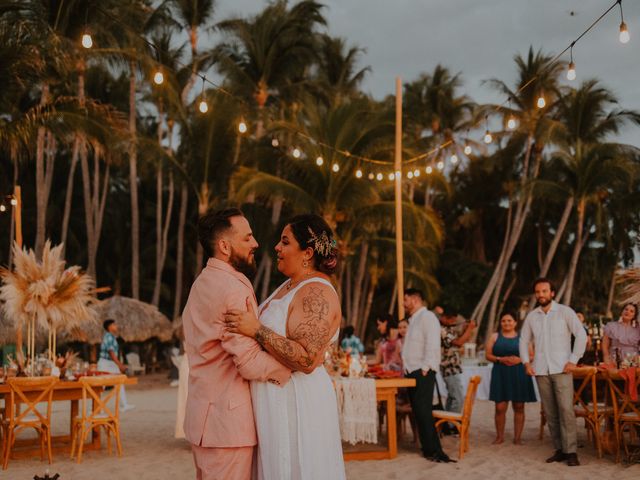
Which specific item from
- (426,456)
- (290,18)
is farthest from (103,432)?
(290,18)

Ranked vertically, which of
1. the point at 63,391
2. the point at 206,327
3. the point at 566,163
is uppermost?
the point at 566,163

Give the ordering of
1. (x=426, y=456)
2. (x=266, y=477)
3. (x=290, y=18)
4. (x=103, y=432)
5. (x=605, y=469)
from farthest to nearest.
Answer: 1. (x=290, y=18)
2. (x=103, y=432)
3. (x=426, y=456)
4. (x=605, y=469)
5. (x=266, y=477)

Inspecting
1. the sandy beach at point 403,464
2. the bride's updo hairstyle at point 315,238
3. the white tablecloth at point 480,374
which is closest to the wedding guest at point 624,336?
the sandy beach at point 403,464

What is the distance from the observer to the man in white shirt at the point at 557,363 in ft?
26.7

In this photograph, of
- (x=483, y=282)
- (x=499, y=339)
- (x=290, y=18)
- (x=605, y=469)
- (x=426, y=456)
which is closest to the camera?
(x=605, y=469)

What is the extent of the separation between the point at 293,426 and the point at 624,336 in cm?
744

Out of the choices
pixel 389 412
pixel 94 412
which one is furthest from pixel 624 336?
pixel 94 412

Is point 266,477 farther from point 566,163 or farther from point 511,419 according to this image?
point 566,163

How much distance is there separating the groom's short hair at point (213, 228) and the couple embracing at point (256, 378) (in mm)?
22

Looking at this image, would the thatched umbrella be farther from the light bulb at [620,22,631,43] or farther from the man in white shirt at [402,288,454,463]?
the light bulb at [620,22,631,43]

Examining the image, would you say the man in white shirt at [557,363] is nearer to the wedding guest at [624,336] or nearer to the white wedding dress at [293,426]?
the wedding guest at [624,336]

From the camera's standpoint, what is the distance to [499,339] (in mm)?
10242

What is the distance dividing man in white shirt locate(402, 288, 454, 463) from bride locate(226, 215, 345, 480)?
5.12 meters

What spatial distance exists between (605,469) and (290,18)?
897 inches
